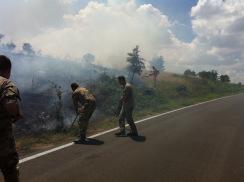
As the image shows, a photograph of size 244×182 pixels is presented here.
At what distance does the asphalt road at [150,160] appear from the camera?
6.40m

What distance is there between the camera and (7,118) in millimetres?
4207

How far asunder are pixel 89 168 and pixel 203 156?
2627 millimetres

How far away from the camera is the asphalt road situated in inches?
252

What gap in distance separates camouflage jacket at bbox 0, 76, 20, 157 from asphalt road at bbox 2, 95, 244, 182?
204cm

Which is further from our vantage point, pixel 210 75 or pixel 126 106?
pixel 210 75

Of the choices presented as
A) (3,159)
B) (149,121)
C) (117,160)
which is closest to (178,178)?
(117,160)

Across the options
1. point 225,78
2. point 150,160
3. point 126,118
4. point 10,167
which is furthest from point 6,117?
point 225,78

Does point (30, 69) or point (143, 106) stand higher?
point (30, 69)

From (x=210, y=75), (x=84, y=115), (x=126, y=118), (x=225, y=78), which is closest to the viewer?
(x=84, y=115)

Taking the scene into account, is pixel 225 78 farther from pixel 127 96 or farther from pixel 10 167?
pixel 10 167

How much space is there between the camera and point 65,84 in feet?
74.5

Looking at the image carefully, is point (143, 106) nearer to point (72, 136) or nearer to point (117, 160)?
point (72, 136)

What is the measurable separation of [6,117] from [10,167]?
582 mm

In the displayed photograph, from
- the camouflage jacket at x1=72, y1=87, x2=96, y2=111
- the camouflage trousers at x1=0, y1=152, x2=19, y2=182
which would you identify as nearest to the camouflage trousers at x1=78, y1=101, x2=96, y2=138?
the camouflage jacket at x1=72, y1=87, x2=96, y2=111
